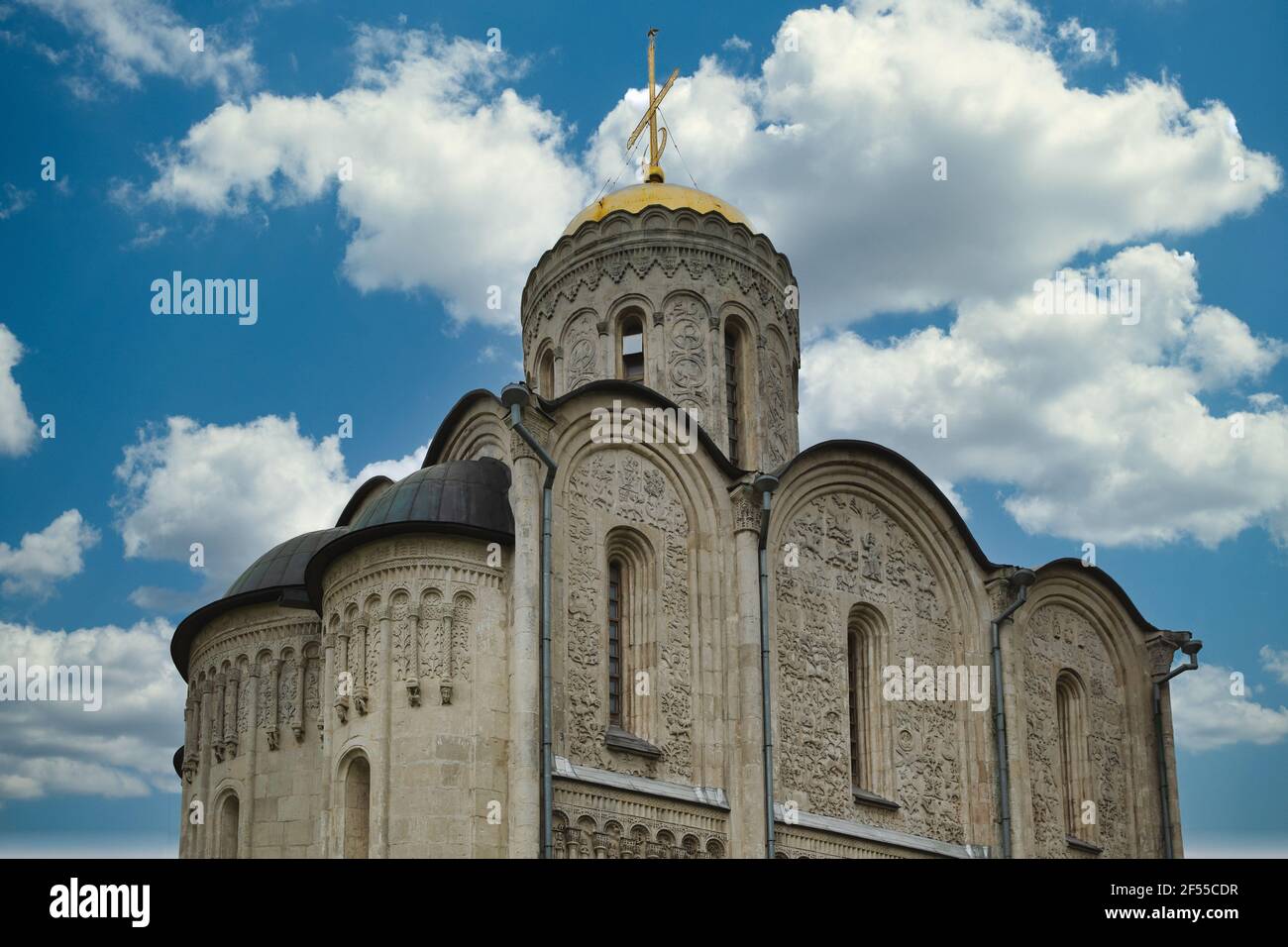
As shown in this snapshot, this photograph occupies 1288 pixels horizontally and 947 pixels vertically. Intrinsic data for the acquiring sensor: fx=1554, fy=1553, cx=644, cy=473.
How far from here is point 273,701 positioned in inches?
798

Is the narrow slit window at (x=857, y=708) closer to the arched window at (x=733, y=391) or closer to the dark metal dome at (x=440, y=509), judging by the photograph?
the arched window at (x=733, y=391)

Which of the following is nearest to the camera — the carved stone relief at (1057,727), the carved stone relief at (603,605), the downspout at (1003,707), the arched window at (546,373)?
the carved stone relief at (603,605)

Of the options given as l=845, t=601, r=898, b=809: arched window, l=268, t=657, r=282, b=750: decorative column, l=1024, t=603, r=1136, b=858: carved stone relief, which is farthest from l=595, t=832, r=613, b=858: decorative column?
l=1024, t=603, r=1136, b=858: carved stone relief

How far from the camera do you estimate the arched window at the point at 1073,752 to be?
23.0m

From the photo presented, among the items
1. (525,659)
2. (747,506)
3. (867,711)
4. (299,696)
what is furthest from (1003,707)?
(299,696)

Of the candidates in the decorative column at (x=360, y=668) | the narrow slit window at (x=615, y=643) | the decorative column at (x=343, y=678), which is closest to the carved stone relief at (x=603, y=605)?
the narrow slit window at (x=615, y=643)

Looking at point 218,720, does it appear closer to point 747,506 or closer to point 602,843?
point 602,843

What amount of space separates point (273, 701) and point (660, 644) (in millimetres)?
5401

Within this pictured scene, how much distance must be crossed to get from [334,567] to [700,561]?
449cm

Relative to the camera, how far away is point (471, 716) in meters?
16.5

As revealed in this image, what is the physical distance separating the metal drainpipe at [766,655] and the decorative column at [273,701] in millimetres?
6353

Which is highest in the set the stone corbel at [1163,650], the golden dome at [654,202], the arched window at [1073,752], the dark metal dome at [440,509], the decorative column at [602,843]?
the golden dome at [654,202]
